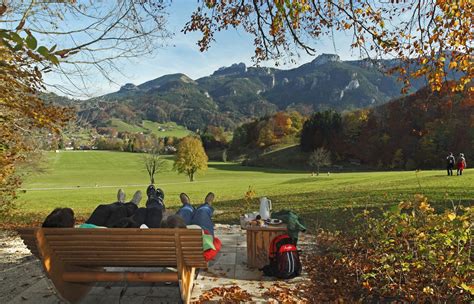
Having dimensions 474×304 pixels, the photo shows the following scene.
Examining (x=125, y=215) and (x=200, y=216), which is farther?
(x=200, y=216)

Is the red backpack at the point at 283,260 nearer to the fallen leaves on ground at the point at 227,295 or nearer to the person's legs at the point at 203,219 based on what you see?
the fallen leaves on ground at the point at 227,295

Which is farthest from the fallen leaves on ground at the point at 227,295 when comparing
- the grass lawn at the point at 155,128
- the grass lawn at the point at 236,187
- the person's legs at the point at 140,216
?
the grass lawn at the point at 155,128

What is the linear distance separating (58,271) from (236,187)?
2483cm

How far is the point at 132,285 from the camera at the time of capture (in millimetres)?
4602

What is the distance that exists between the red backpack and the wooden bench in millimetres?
1506

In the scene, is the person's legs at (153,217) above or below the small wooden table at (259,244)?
above

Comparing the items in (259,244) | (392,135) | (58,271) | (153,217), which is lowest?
(259,244)

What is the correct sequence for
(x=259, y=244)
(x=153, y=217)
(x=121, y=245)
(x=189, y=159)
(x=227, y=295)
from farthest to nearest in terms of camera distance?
1. (x=189, y=159)
2. (x=259, y=244)
3. (x=227, y=295)
4. (x=153, y=217)
5. (x=121, y=245)

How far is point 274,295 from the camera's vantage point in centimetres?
428

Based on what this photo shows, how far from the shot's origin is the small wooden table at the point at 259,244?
17.4 ft

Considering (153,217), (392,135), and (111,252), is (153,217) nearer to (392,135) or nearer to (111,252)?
(111,252)

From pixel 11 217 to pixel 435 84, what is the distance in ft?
43.3

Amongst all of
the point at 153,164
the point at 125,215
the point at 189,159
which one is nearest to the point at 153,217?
the point at 125,215

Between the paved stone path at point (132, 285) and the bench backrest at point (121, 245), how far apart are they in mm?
485
